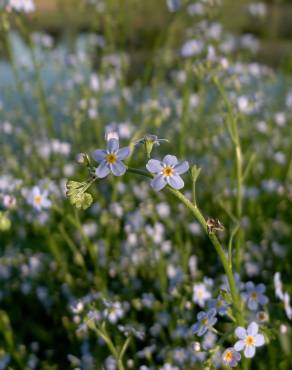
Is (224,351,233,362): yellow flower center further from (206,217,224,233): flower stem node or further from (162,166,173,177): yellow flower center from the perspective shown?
(162,166,173,177): yellow flower center

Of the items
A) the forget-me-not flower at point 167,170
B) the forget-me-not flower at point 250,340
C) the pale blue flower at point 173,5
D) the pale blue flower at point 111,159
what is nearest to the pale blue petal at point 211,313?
the forget-me-not flower at point 250,340

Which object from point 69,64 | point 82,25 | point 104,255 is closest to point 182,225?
point 104,255

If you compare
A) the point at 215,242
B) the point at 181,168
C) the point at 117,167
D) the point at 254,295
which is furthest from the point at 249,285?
the point at 117,167

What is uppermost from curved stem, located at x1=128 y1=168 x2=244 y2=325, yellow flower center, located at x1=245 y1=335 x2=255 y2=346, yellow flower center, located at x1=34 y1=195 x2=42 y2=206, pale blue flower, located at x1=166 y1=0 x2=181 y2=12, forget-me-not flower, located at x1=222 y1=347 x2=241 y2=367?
pale blue flower, located at x1=166 y1=0 x2=181 y2=12

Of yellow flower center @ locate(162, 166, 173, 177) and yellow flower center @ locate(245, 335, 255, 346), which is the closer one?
yellow flower center @ locate(162, 166, 173, 177)

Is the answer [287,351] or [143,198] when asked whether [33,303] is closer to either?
[143,198]

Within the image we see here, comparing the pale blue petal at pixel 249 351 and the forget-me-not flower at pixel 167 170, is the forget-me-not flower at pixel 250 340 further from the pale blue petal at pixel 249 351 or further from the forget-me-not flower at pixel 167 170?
the forget-me-not flower at pixel 167 170

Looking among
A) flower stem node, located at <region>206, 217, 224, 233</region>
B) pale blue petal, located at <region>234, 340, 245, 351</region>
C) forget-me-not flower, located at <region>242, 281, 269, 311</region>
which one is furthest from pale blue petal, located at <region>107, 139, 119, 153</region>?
forget-me-not flower, located at <region>242, 281, 269, 311</region>
